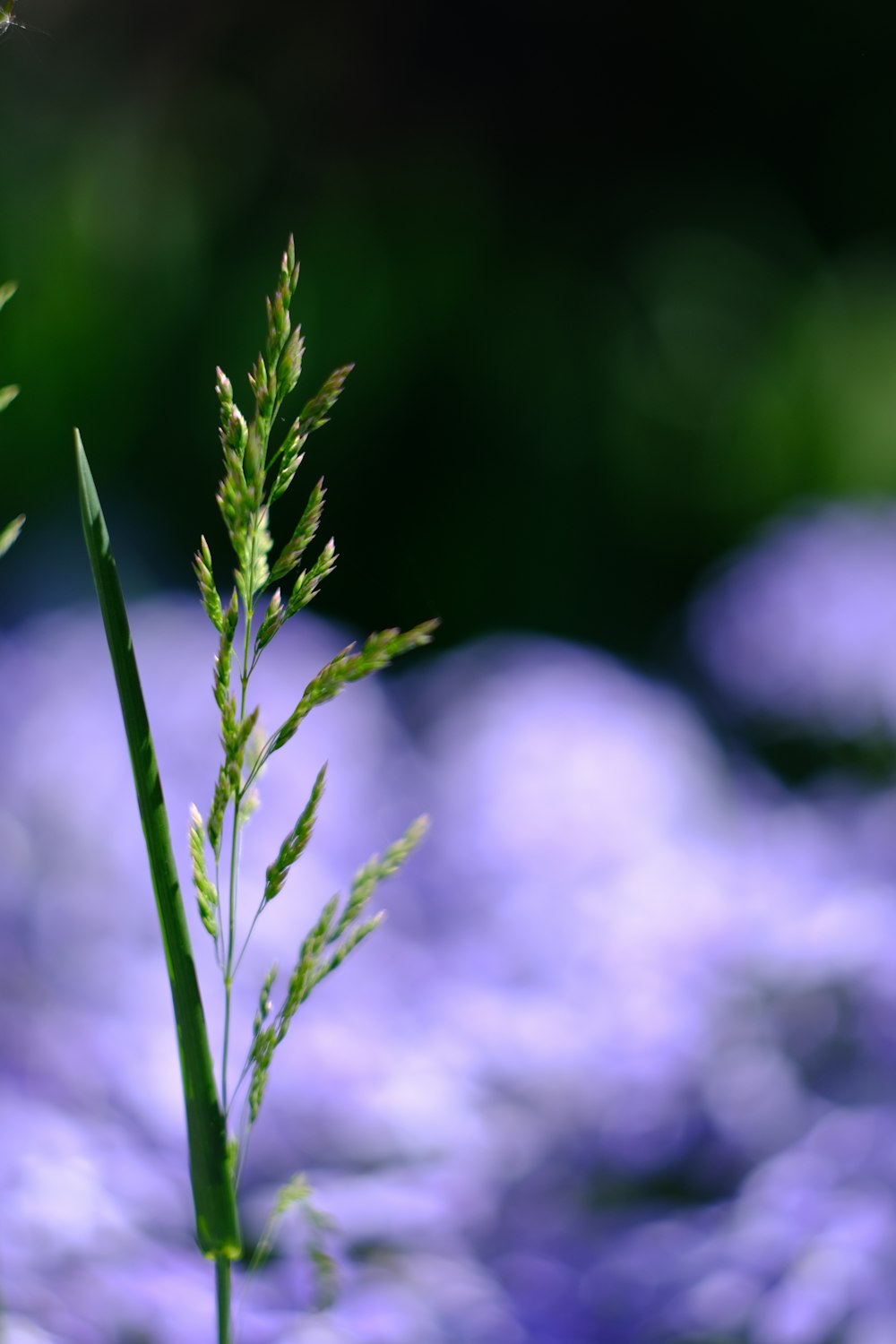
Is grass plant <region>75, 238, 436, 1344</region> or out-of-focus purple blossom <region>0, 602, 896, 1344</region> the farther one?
out-of-focus purple blossom <region>0, 602, 896, 1344</region>

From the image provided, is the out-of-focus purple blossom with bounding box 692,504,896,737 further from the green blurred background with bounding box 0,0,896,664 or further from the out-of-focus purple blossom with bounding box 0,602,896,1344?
the green blurred background with bounding box 0,0,896,664

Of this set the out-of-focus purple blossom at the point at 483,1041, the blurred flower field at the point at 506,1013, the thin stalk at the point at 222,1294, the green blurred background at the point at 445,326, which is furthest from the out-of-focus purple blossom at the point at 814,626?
the thin stalk at the point at 222,1294

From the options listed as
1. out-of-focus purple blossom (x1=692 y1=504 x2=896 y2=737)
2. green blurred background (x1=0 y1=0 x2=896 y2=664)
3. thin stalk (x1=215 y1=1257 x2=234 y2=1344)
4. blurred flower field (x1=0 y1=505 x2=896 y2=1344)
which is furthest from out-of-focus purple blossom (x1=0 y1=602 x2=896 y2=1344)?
green blurred background (x1=0 y1=0 x2=896 y2=664)

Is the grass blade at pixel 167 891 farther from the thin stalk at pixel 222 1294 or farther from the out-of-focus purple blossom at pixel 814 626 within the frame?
the out-of-focus purple blossom at pixel 814 626

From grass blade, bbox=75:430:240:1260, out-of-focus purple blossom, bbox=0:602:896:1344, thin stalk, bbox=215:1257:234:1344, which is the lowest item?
out-of-focus purple blossom, bbox=0:602:896:1344

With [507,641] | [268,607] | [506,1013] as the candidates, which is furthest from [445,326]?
[268,607]

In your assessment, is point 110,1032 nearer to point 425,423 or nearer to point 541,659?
point 541,659

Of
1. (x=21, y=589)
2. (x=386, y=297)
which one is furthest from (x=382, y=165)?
(x=21, y=589)

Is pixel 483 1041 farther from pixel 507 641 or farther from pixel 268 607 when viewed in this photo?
pixel 507 641
